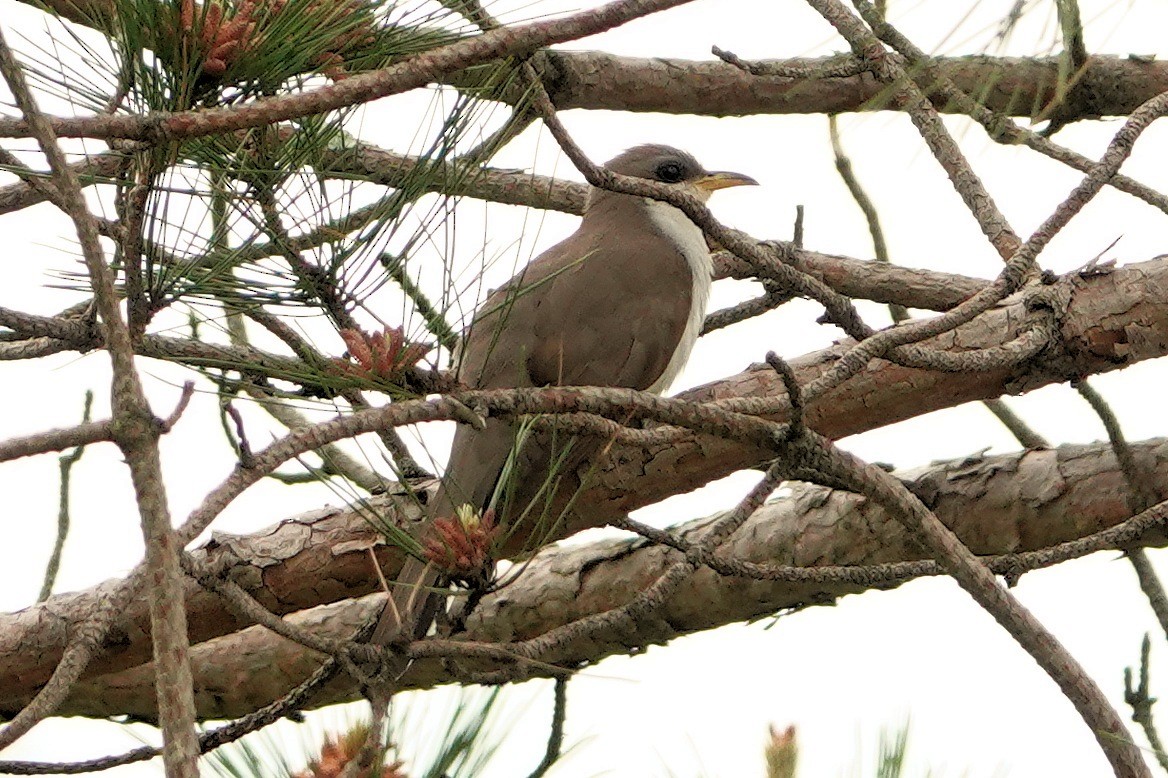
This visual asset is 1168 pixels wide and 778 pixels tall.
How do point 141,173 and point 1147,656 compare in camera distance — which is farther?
point 1147,656

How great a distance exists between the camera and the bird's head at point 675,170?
5777 mm

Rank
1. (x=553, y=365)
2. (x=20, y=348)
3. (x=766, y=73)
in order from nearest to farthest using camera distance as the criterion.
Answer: (x=20, y=348)
(x=766, y=73)
(x=553, y=365)

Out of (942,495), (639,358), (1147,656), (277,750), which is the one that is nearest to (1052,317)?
(942,495)

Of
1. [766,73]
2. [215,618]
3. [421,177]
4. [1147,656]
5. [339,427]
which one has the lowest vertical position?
[1147,656]

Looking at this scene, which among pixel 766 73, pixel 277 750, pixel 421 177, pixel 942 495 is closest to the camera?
pixel 277 750

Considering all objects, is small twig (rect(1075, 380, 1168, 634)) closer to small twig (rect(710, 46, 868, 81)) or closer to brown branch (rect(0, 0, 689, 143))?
small twig (rect(710, 46, 868, 81))

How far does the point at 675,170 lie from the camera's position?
5.80m

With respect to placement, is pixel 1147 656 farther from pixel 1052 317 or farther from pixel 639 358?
pixel 639 358

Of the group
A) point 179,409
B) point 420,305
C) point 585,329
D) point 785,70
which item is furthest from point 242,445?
point 585,329

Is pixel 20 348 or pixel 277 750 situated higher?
pixel 20 348

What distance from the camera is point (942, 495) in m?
3.99

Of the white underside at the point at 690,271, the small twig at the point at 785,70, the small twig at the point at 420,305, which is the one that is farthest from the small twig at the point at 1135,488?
the small twig at the point at 420,305

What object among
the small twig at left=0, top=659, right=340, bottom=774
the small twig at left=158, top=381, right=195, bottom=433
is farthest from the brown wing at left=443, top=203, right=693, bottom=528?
the small twig at left=158, top=381, right=195, bottom=433

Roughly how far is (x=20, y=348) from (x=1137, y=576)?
276 centimetres
